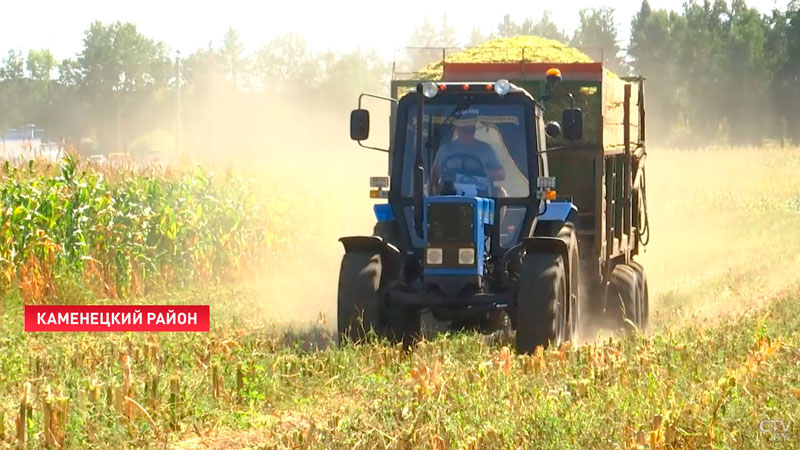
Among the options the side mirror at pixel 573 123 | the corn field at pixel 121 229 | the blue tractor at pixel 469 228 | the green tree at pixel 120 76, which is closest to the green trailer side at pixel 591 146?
the blue tractor at pixel 469 228

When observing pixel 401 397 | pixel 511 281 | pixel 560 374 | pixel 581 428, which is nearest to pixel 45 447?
pixel 401 397

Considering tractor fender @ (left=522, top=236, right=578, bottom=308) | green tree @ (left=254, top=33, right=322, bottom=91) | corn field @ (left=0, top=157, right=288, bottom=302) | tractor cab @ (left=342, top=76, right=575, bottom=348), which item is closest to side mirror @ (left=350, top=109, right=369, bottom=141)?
tractor cab @ (left=342, top=76, right=575, bottom=348)

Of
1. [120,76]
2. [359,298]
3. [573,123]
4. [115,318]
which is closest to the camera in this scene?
[573,123]

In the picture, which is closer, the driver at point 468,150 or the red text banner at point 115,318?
the driver at point 468,150

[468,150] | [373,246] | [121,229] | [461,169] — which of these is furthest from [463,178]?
[121,229]

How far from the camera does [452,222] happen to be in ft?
34.7

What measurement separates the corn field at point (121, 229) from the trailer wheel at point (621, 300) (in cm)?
615

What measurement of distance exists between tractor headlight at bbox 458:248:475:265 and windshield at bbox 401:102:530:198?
73cm

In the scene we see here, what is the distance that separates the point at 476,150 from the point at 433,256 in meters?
1.16

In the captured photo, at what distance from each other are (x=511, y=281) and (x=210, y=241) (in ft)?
25.7

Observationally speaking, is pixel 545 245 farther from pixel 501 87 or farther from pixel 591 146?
pixel 591 146

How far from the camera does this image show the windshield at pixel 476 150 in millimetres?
11156

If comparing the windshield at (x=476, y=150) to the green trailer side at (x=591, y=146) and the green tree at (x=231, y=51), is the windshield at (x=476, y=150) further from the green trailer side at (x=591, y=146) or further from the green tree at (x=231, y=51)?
the green tree at (x=231, y=51)

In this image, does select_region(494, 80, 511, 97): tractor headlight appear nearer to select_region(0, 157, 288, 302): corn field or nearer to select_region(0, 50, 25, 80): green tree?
select_region(0, 157, 288, 302): corn field
